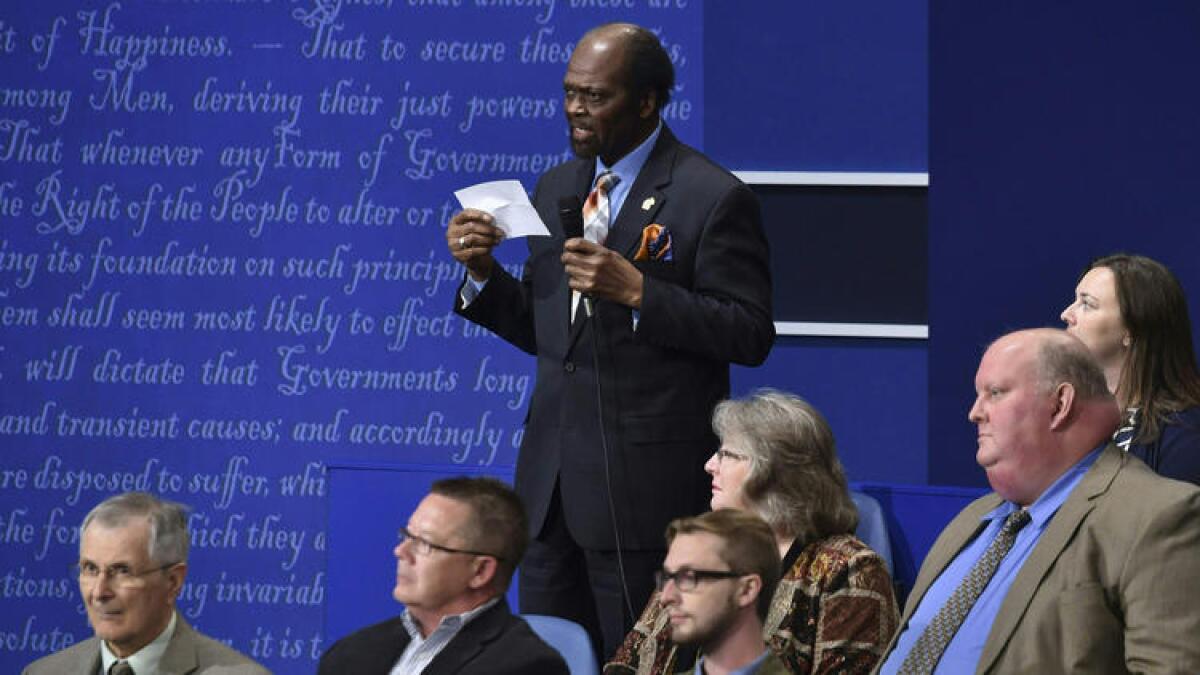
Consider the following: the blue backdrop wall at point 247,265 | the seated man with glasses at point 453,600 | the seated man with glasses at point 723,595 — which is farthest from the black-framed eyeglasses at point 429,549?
the blue backdrop wall at point 247,265

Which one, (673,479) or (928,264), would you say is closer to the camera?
(673,479)

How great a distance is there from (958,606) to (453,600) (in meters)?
0.85

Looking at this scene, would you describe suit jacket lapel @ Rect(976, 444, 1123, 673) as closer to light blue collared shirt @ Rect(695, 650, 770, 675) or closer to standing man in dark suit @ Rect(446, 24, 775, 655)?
light blue collared shirt @ Rect(695, 650, 770, 675)

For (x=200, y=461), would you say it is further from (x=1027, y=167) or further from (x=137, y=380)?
(x=1027, y=167)

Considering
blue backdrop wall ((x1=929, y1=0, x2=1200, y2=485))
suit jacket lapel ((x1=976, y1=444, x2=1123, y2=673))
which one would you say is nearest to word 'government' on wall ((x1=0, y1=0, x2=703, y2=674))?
blue backdrop wall ((x1=929, y1=0, x2=1200, y2=485))

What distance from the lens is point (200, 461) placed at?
5.27m

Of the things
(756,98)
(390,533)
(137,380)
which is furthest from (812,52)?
(137,380)

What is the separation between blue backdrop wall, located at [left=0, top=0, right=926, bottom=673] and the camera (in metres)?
5.22

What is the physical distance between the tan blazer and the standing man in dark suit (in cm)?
89

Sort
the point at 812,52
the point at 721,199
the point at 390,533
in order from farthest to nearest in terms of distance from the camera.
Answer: the point at 812,52 → the point at 390,533 → the point at 721,199

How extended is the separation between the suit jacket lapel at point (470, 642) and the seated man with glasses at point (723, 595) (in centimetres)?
29

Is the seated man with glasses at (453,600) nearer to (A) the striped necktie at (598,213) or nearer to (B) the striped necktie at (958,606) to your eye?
(B) the striped necktie at (958,606)

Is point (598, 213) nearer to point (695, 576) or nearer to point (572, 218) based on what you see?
point (572, 218)

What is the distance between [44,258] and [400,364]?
1.07m
